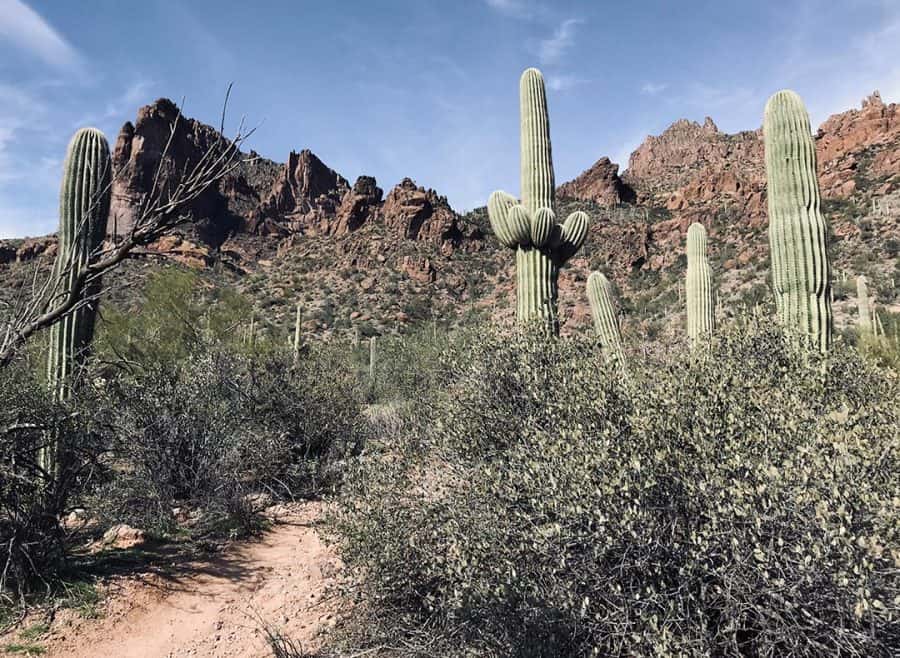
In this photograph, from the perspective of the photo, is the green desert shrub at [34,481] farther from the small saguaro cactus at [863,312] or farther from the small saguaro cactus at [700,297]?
the small saguaro cactus at [863,312]

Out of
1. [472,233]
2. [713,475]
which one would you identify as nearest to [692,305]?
[713,475]

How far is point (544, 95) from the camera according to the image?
777cm

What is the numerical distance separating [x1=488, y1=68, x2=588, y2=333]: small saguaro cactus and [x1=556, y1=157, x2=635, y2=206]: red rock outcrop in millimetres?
39671

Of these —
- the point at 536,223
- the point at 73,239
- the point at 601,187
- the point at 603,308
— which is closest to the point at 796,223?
the point at 603,308

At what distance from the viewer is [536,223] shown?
680 cm

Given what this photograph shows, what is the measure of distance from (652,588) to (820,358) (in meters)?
2.46

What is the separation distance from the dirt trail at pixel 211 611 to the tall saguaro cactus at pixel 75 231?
218cm

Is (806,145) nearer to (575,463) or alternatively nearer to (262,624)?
(575,463)

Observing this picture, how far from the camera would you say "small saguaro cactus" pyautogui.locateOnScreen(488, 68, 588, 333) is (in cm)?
677

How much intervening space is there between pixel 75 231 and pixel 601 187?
4511 centimetres

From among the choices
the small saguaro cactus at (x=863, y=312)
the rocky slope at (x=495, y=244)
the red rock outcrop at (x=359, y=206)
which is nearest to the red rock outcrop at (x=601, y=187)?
the rocky slope at (x=495, y=244)

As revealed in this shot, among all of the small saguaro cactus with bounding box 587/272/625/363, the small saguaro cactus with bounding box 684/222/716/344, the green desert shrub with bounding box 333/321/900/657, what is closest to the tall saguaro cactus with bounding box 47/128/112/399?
the green desert shrub with bounding box 333/321/900/657

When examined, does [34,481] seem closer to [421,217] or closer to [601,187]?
[421,217]

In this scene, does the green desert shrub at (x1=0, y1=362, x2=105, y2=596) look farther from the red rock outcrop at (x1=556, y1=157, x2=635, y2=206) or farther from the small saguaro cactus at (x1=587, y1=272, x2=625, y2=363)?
the red rock outcrop at (x1=556, y1=157, x2=635, y2=206)
